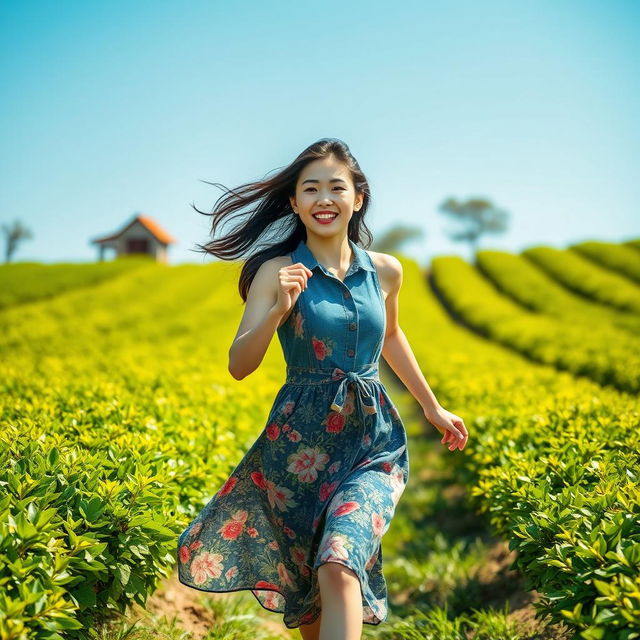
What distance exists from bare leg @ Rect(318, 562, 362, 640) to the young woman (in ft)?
0.90

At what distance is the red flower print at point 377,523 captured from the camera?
99.3 inches

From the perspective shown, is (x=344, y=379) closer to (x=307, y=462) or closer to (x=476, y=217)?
(x=307, y=462)

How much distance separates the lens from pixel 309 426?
2.81 m

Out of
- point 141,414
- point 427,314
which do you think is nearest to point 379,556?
point 141,414

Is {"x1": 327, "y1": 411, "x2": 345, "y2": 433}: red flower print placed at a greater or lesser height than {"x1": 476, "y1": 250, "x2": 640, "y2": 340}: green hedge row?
lesser

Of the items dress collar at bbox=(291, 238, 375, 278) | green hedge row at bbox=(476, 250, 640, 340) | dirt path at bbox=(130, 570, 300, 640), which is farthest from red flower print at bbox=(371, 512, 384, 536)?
green hedge row at bbox=(476, 250, 640, 340)

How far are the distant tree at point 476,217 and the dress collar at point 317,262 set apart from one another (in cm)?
7813

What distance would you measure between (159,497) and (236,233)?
1319 millimetres

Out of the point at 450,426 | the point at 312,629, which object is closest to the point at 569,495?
the point at 450,426

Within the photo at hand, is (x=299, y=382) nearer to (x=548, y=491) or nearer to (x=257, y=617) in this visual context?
(x=548, y=491)

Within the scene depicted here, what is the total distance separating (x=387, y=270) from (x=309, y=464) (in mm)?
981

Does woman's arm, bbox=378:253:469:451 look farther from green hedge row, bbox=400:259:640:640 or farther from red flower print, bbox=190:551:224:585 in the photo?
red flower print, bbox=190:551:224:585

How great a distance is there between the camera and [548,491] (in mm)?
3105

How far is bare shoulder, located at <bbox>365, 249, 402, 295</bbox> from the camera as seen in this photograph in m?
3.21
